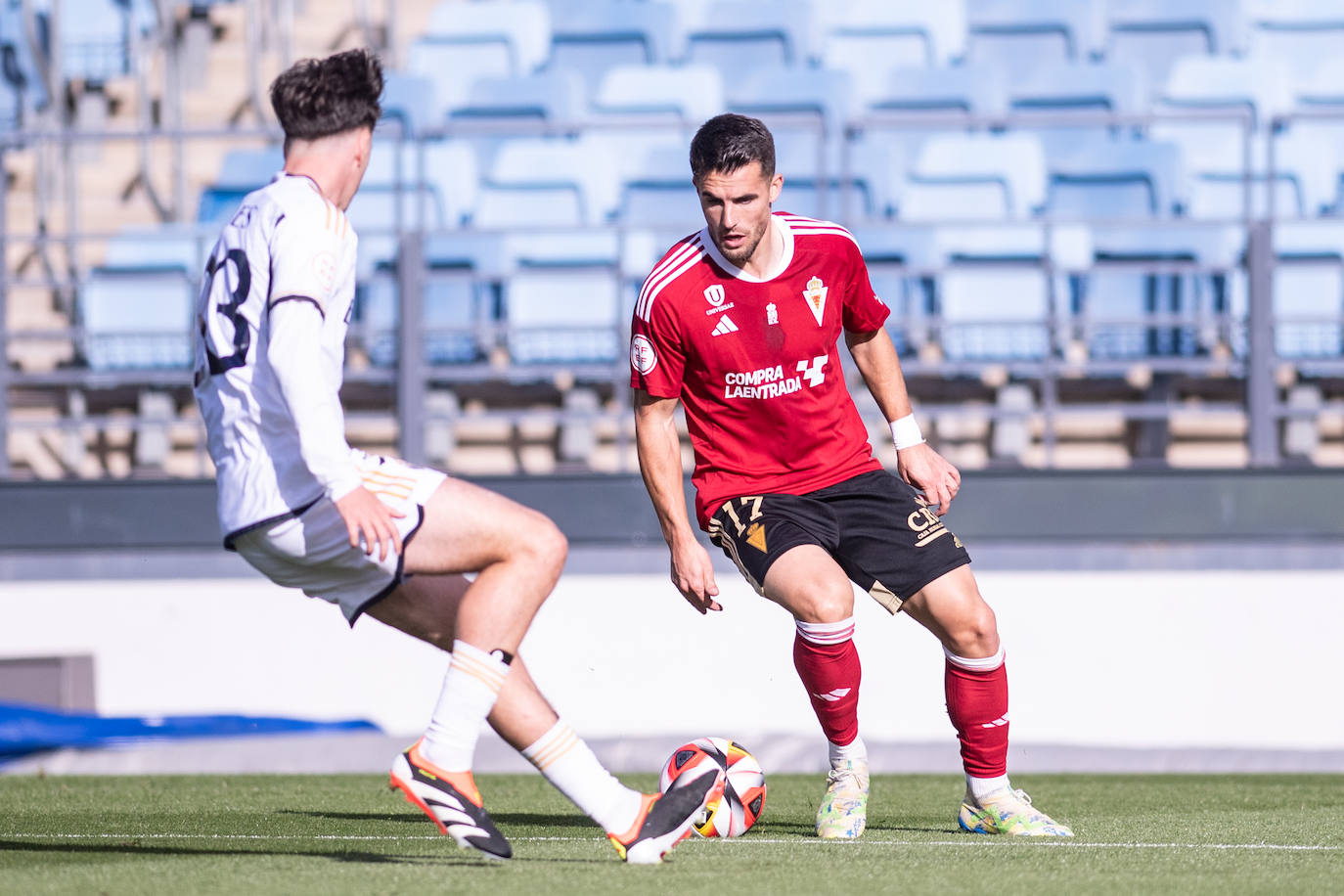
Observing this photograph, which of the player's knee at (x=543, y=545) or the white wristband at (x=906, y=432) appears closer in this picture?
the player's knee at (x=543, y=545)

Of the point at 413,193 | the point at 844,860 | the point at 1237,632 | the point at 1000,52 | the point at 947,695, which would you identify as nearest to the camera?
the point at 844,860

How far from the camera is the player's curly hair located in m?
3.33

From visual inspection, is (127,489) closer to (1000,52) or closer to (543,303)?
(543,303)

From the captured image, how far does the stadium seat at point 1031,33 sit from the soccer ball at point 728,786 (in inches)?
253

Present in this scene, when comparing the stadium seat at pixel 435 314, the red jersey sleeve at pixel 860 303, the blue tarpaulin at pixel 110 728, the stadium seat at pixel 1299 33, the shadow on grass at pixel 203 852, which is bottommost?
the blue tarpaulin at pixel 110 728

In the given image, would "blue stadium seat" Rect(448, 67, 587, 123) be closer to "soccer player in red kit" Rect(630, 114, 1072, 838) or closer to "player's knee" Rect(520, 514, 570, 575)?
"soccer player in red kit" Rect(630, 114, 1072, 838)

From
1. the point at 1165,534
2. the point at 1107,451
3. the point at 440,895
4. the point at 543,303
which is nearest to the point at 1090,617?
the point at 1165,534

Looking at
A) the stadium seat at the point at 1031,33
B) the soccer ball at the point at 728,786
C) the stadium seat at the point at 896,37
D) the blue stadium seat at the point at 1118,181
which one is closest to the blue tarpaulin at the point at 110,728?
the soccer ball at the point at 728,786

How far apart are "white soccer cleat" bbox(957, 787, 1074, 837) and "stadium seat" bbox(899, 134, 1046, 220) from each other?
4797 mm

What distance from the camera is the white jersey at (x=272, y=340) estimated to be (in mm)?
3156

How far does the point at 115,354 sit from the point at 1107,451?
4.72 metres

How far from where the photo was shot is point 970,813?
14.4 ft

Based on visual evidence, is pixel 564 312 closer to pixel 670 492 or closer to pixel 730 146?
pixel 670 492

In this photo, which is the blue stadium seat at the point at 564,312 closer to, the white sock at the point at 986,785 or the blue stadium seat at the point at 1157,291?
the blue stadium seat at the point at 1157,291
